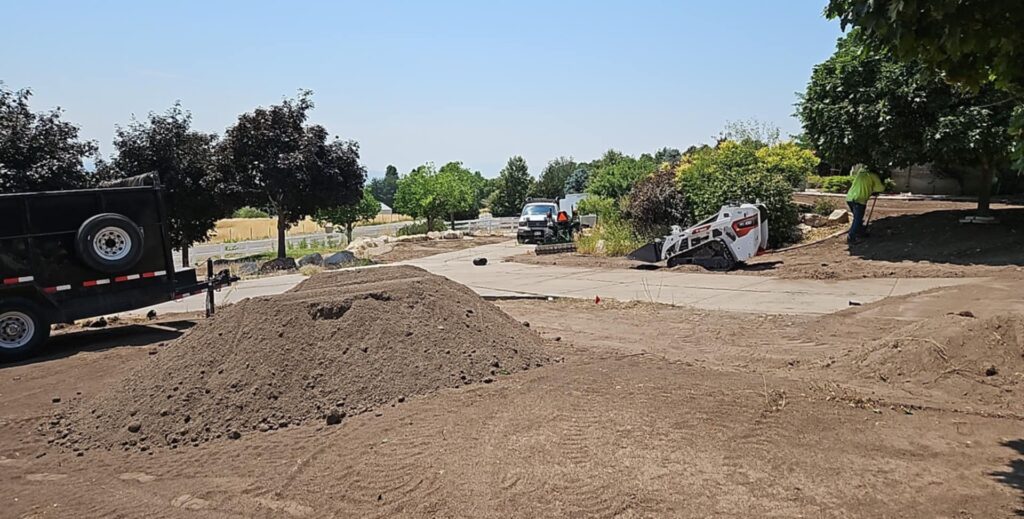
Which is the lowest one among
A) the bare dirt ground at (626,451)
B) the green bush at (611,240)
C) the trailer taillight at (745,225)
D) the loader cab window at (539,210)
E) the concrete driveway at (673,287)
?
the concrete driveway at (673,287)

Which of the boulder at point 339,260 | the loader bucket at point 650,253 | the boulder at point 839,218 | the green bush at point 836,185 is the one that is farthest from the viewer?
the green bush at point 836,185

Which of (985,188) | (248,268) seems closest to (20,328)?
(248,268)

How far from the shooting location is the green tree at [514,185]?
64.6m

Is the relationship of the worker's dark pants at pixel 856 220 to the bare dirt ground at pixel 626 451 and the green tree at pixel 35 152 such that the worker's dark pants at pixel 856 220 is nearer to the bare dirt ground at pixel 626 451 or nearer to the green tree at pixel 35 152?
the bare dirt ground at pixel 626 451

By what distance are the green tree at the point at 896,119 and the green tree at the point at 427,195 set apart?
24.5 metres

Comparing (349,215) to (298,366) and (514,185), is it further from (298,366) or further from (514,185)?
(298,366)

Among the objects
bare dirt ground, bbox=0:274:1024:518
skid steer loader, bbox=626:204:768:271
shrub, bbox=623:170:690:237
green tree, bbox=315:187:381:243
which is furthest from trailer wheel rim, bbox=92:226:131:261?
green tree, bbox=315:187:381:243

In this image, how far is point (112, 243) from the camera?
1112 centimetres

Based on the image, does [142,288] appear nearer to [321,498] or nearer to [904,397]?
[321,498]

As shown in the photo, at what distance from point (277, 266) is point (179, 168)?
16.0ft

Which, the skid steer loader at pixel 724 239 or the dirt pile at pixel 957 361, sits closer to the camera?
the dirt pile at pixel 957 361

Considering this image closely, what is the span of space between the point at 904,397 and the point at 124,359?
9.60 m

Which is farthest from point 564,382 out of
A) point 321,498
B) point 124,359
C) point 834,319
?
point 124,359

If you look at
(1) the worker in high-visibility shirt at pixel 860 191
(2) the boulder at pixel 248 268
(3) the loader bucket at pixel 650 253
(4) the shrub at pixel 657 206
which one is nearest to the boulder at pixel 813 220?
(1) the worker in high-visibility shirt at pixel 860 191
